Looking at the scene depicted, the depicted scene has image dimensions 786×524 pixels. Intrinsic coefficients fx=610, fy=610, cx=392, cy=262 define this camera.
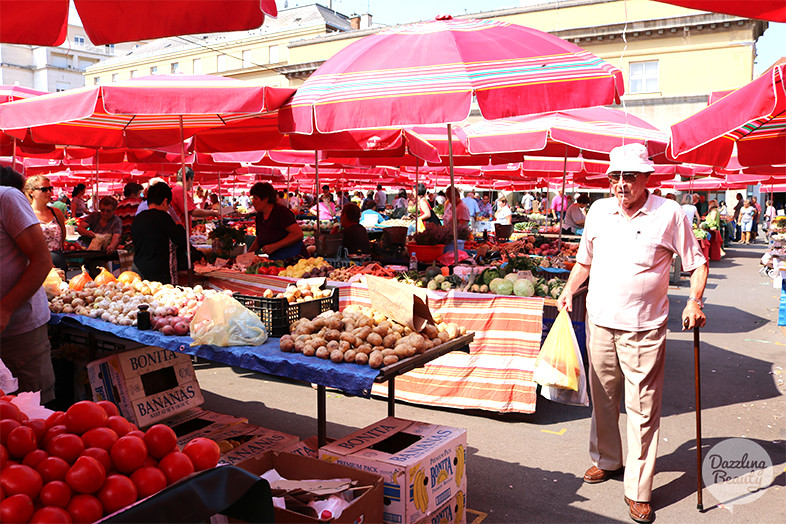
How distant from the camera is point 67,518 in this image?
1759 millimetres

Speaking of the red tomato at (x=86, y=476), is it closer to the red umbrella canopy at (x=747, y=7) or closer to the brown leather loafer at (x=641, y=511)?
the red umbrella canopy at (x=747, y=7)

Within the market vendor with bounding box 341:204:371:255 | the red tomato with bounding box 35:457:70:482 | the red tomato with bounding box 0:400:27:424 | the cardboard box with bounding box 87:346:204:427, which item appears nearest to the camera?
the red tomato with bounding box 35:457:70:482

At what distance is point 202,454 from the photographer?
7.05 feet

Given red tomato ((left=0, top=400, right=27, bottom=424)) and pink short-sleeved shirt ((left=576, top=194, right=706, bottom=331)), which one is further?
pink short-sleeved shirt ((left=576, top=194, right=706, bottom=331))

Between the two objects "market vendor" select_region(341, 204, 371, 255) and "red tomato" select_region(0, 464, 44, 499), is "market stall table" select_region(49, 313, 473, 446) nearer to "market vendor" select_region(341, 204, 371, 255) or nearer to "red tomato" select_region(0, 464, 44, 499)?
"red tomato" select_region(0, 464, 44, 499)

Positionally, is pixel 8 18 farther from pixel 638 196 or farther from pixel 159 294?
pixel 638 196

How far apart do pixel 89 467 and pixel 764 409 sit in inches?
249

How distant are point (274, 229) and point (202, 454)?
6.04 meters

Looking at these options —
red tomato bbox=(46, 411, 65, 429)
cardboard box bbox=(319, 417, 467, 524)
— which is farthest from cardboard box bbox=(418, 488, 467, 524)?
red tomato bbox=(46, 411, 65, 429)

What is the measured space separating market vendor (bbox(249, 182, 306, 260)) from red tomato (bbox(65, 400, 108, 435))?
5.64 metres

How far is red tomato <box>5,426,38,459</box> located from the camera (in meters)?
2.03

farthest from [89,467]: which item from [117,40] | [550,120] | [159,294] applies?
[550,120]

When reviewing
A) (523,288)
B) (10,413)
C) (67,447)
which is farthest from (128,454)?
(523,288)

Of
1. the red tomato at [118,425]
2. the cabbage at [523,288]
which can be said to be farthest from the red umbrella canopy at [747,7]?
the cabbage at [523,288]
